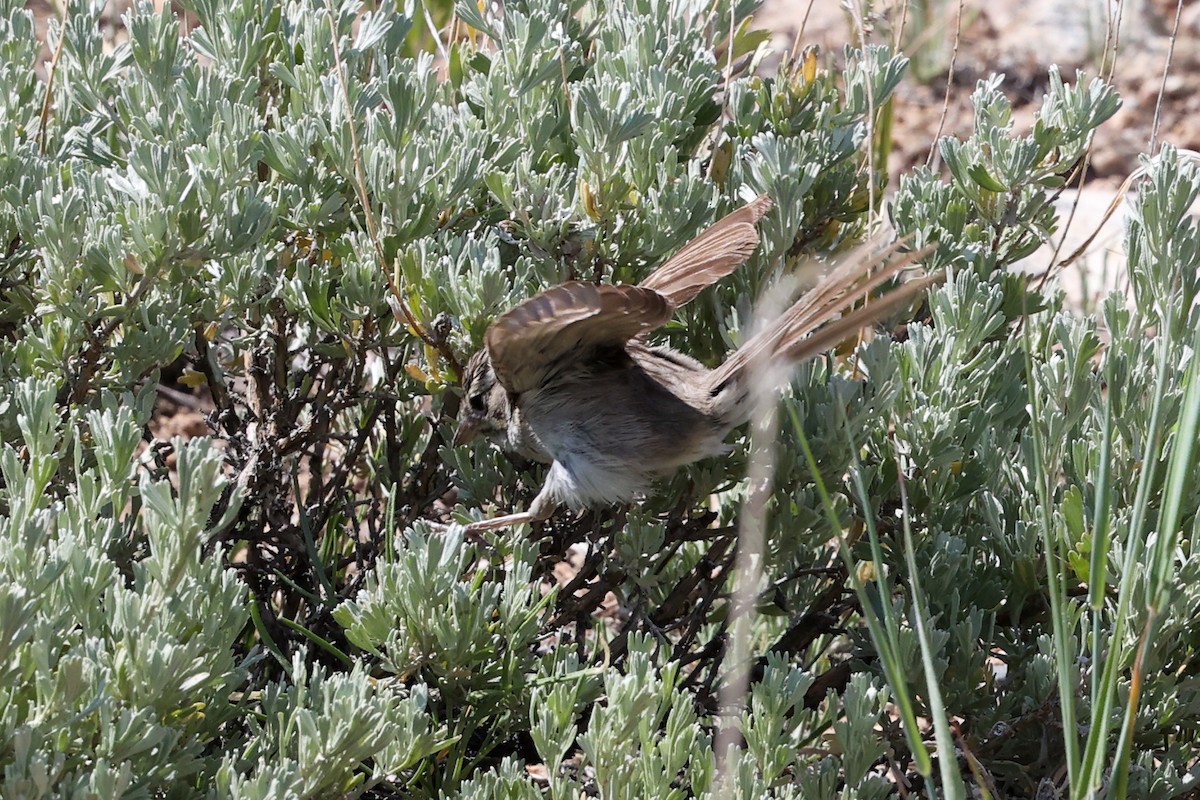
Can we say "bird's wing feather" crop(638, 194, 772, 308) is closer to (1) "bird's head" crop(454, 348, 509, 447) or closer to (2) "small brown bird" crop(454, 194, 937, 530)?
(2) "small brown bird" crop(454, 194, 937, 530)

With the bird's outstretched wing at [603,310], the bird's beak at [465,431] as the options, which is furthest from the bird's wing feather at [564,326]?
the bird's beak at [465,431]

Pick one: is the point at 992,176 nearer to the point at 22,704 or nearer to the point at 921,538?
the point at 921,538

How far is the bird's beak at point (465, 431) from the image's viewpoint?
297cm

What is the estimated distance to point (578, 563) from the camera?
4266mm

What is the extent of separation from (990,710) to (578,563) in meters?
1.82

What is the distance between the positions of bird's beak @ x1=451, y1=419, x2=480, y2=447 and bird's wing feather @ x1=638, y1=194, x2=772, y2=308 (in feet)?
1.63

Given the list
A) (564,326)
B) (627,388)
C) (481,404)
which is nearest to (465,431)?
(481,404)

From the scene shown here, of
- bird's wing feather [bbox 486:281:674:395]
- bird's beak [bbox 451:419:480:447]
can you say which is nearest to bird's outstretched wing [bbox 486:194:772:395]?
bird's wing feather [bbox 486:281:674:395]

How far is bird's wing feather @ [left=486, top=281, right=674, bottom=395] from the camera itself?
2.24 metres

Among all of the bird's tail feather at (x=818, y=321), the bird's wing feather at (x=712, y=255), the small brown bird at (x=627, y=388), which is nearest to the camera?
the bird's tail feather at (x=818, y=321)

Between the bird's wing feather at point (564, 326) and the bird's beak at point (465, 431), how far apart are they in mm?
147

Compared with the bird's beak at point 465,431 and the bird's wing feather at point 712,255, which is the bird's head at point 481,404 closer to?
the bird's beak at point 465,431

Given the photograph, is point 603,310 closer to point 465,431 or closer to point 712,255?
point 712,255

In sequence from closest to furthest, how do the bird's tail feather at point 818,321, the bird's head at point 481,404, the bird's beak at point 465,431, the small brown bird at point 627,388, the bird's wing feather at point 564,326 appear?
the bird's wing feather at point 564,326 < the bird's tail feather at point 818,321 < the small brown bird at point 627,388 < the bird's head at point 481,404 < the bird's beak at point 465,431
